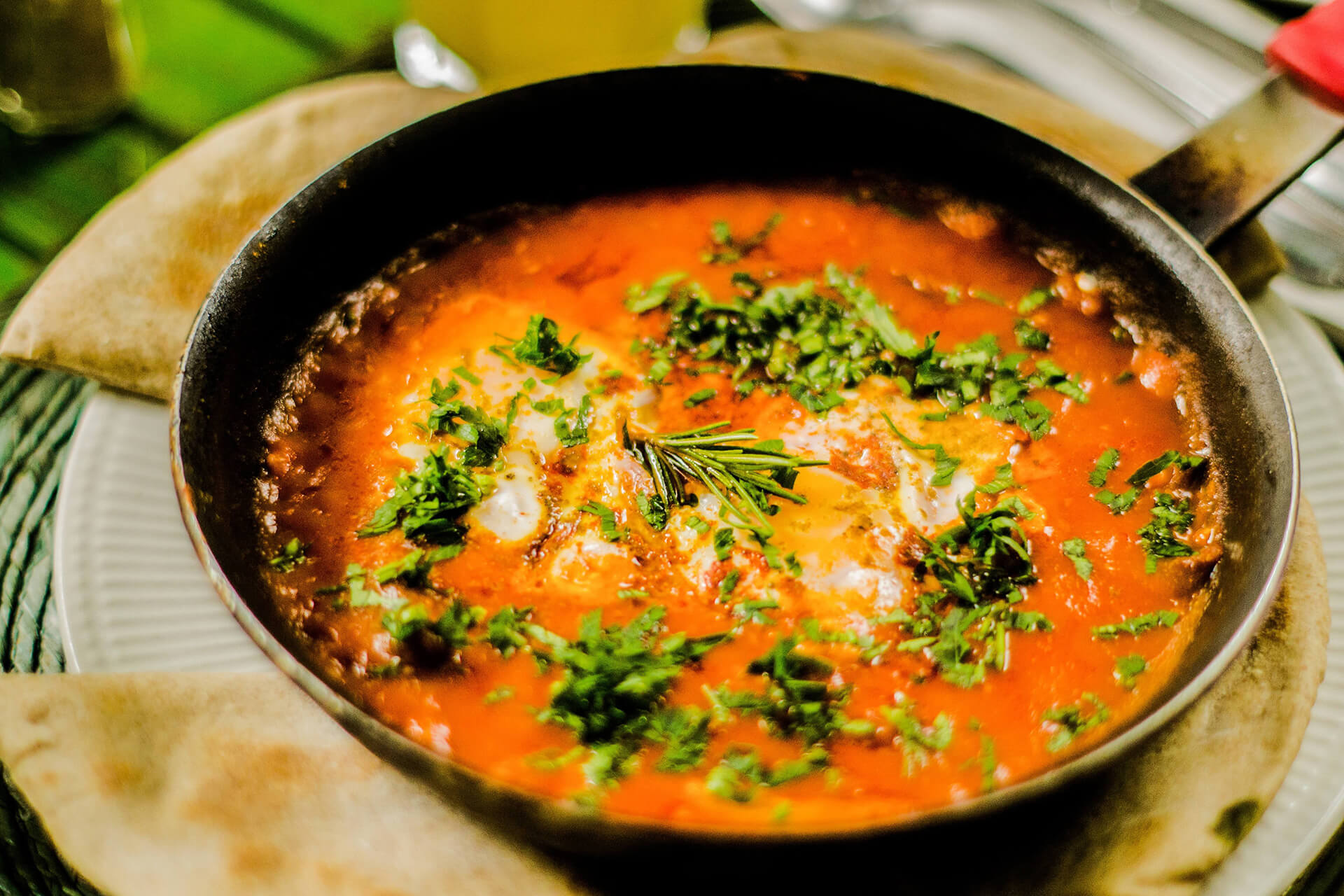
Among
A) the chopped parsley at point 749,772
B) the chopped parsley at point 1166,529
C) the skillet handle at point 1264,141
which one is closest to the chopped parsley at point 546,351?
the chopped parsley at point 749,772

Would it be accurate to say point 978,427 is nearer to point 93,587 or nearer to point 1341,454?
point 1341,454

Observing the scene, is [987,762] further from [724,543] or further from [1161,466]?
[1161,466]

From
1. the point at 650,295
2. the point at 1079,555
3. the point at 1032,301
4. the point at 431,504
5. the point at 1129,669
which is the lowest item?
the point at 1129,669

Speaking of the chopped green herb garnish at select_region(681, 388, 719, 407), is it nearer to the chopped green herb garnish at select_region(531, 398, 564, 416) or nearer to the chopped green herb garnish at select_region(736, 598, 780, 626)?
the chopped green herb garnish at select_region(531, 398, 564, 416)

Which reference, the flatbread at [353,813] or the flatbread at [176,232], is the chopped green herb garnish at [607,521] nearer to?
the flatbread at [353,813]

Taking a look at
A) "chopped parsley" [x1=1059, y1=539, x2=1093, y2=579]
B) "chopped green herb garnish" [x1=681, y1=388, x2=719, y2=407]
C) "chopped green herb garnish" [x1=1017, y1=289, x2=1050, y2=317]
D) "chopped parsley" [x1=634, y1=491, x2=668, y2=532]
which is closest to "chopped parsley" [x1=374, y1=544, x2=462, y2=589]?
"chopped parsley" [x1=634, y1=491, x2=668, y2=532]

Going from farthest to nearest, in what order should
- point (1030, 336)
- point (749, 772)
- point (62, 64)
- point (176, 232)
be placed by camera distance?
point (62, 64), point (176, 232), point (1030, 336), point (749, 772)

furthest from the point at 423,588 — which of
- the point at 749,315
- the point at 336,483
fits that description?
the point at 749,315

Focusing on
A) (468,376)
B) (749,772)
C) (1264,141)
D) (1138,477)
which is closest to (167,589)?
(468,376)
